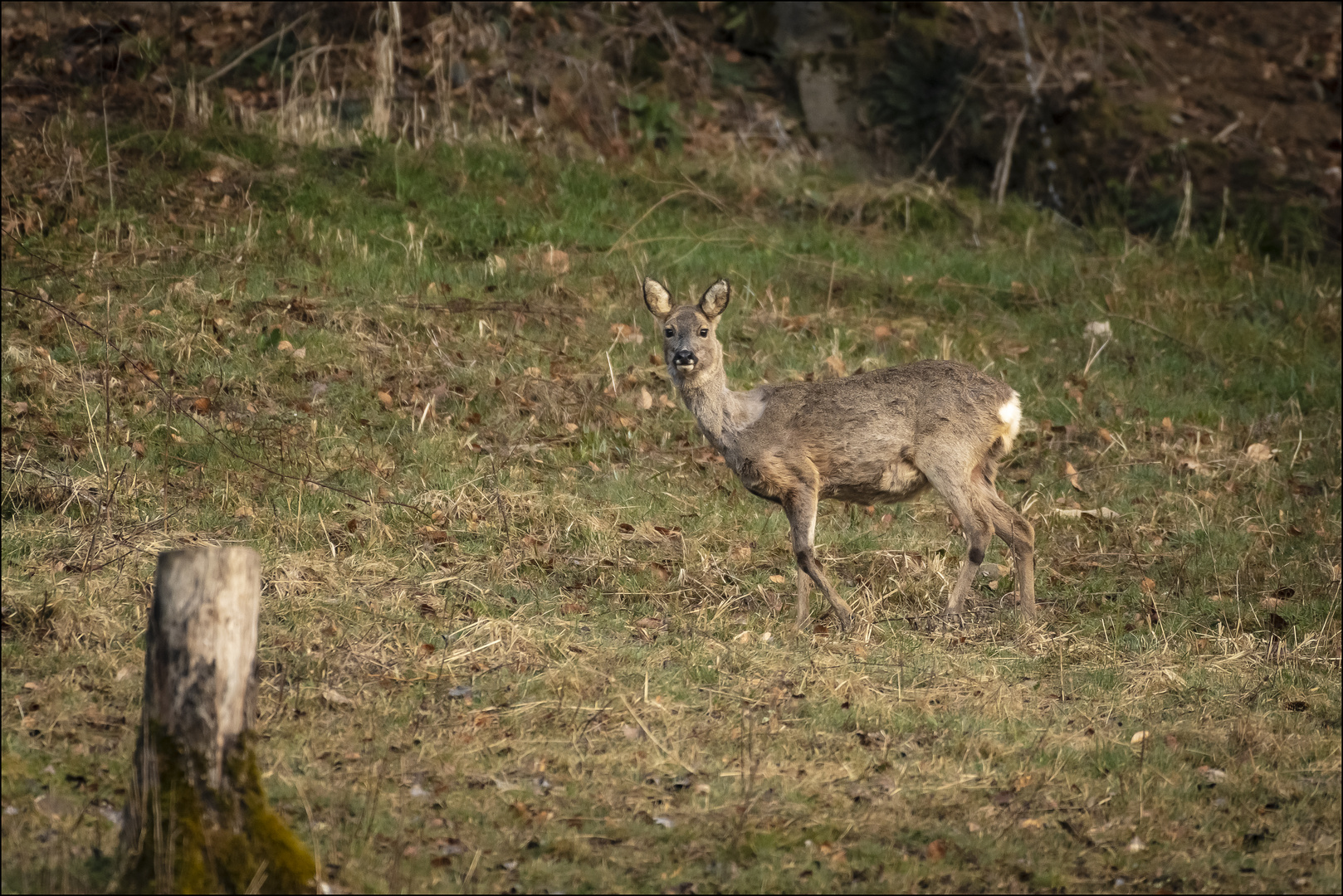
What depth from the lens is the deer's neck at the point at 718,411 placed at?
Answer: 26.3ft

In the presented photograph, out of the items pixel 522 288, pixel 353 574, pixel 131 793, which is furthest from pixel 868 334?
pixel 131 793

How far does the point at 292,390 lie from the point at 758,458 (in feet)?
11.3

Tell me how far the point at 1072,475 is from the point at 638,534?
312 cm

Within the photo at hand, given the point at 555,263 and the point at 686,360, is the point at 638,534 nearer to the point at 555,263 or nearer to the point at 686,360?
the point at 686,360

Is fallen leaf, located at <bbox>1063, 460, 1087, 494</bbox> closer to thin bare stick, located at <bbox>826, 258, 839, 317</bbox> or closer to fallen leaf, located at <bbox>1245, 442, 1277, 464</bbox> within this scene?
fallen leaf, located at <bbox>1245, 442, 1277, 464</bbox>

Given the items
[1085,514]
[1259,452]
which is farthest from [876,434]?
[1259,452]

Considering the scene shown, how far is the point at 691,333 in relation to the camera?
8141 millimetres

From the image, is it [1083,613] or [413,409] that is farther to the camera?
[413,409]

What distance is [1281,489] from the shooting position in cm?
975

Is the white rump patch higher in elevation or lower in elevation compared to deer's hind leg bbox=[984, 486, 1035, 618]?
higher

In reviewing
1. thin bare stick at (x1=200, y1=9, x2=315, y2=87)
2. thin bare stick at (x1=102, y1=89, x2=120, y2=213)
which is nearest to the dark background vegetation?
thin bare stick at (x1=200, y1=9, x2=315, y2=87)

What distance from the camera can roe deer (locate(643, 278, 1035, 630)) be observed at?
7.82 metres

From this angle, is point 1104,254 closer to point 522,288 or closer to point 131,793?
point 522,288

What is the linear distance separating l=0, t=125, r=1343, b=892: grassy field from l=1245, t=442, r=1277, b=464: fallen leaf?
37 millimetres
